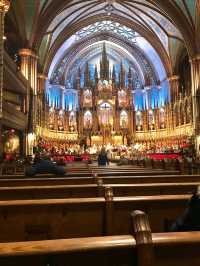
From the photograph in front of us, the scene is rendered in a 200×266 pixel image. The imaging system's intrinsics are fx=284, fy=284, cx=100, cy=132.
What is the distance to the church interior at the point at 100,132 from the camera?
1.41 meters

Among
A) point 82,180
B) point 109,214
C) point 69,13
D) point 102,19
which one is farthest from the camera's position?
point 102,19

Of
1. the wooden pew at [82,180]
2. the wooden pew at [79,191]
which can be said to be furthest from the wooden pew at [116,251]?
the wooden pew at [82,180]

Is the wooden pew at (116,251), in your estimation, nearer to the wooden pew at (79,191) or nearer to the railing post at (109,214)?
the railing post at (109,214)

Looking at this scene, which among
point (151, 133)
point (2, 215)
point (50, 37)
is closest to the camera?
point (2, 215)

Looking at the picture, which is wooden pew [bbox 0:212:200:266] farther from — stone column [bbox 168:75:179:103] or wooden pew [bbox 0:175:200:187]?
stone column [bbox 168:75:179:103]

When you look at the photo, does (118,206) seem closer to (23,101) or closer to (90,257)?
(90,257)

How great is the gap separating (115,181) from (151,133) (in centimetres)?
2764

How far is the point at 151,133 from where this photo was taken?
105ft

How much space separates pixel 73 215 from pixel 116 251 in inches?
54.5

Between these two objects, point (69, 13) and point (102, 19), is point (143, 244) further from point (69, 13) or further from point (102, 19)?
point (102, 19)

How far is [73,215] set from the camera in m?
2.71

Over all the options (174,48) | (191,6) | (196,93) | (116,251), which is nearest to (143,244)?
(116,251)

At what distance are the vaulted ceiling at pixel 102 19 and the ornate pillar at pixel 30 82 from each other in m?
0.77

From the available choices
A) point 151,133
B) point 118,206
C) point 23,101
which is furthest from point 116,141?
point 118,206
